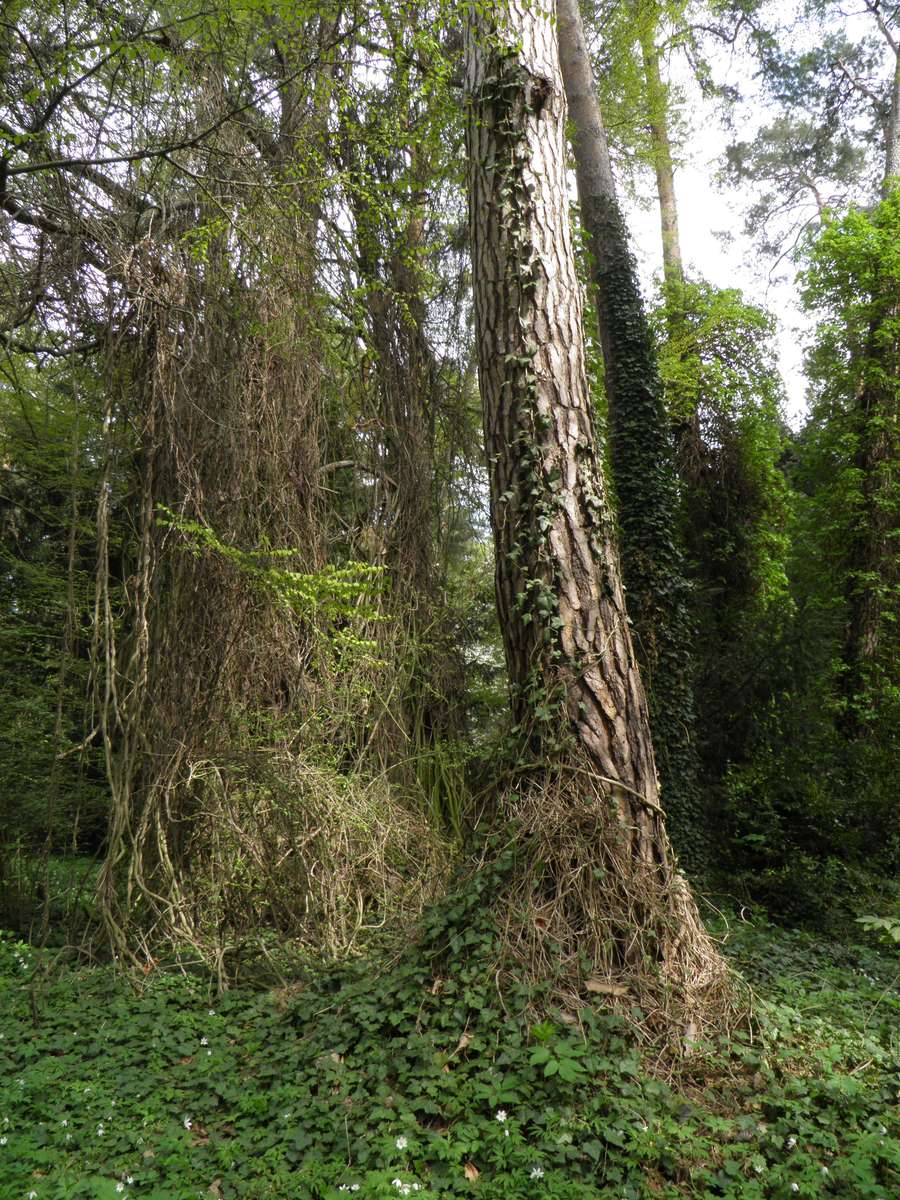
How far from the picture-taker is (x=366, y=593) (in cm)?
676

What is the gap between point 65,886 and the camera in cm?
656

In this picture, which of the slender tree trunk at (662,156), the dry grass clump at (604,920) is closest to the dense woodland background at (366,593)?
the dry grass clump at (604,920)

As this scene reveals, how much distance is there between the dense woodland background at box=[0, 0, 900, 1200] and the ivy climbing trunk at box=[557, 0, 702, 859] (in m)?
0.04

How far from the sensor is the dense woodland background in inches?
148

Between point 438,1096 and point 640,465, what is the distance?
6563 mm

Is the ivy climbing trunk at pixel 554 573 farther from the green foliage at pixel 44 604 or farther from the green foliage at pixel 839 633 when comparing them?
the green foliage at pixel 44 604

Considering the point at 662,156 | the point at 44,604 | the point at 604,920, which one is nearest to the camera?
the point at 604,920

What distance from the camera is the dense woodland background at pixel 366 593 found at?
3.76m

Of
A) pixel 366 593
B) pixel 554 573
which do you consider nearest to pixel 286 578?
pixel 366 593

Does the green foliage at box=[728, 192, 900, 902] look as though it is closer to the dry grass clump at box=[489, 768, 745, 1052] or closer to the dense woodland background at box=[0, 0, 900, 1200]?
the dense woodland background at box=[0, 0, 900, 1200]

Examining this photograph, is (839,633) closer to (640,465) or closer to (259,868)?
(640,465)

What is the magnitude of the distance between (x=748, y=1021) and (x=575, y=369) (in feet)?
9.92

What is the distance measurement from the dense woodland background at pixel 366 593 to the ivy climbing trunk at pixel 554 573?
0.06 feet

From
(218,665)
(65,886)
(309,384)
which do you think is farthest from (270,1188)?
(309,384)
